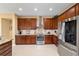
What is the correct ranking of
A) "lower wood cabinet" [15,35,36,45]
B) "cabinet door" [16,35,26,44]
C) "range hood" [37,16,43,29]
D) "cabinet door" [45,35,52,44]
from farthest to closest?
"range hood" [37,16,43,29] < "cabinet door" [45,35,52,44] < "lower wood cabinet" [15,35,36,45] < "cabinet door" [16,35,26,44]

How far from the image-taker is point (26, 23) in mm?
11273

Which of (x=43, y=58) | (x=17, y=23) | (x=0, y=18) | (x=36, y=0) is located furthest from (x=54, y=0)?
(x=17, y=23)

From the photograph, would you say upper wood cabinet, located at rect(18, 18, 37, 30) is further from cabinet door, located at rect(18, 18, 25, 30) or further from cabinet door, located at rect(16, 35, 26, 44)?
cabinet door, located at rect(16, 35, 26, 44)

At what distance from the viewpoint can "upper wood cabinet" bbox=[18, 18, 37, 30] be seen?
1125 cm

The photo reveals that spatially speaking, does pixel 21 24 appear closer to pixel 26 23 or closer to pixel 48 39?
pixel 26 23

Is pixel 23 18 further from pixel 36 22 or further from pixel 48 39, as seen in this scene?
pixel 48 39

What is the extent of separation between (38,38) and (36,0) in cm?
941

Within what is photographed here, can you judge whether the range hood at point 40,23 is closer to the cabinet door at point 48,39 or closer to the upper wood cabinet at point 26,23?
the upper wood cabinet at point 26,23

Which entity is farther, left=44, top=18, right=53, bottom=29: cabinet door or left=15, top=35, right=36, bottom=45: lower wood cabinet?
left=44, top=18, right=53, bottom=29: cabinet door

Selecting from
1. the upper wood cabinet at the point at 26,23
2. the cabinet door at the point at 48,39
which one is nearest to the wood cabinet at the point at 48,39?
the cabinet door at the point at 48,39

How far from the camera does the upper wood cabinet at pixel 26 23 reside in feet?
36.9

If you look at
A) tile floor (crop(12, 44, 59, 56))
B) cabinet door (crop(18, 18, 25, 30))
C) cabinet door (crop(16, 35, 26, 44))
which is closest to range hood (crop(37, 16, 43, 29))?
cabinet door (crop(18, 18, 25, 30))

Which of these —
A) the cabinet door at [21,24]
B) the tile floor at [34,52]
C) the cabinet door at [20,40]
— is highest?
the cabinet door at [21,24]

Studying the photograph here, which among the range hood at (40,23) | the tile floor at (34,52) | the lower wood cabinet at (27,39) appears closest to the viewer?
the tile floor at (34,52)
